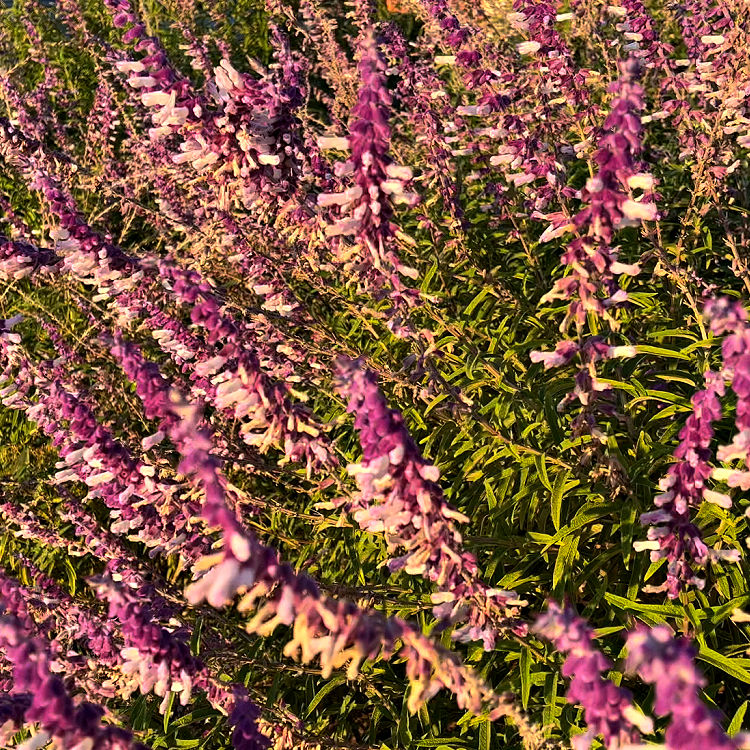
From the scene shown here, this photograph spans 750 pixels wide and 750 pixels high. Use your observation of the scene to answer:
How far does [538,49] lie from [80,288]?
4.86 m

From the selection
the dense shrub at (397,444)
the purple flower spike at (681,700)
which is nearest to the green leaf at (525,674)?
the dense shrub at (397,444)

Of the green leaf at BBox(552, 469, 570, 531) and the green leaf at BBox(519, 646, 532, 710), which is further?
the green leaf at BBox(552, 469, 570, 531)

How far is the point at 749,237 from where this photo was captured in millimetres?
6031

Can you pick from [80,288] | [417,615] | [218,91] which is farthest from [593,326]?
[80,288]

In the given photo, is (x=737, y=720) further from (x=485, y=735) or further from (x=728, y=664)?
(x=485, y=735)

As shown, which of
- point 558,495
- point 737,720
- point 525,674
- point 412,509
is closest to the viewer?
point 412,509

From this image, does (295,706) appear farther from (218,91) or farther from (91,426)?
(218,91)

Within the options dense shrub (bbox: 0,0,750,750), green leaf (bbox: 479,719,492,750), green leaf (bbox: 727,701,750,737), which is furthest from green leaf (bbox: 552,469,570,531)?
green leaf (bbox: 727,701,750,737)

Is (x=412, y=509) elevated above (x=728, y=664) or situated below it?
above

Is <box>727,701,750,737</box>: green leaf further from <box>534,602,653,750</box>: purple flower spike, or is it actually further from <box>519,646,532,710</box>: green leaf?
<box>534,602,653,750</box>: purple flower spike

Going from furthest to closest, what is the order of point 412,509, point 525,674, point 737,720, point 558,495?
point 558,495, point 525,674, point 737,720, point 412,509

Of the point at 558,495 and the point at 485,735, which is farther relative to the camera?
the point at 558,495

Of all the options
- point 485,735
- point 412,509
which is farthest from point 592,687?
point 485,735

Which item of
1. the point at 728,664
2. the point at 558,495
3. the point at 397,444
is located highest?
the point at 397,444
